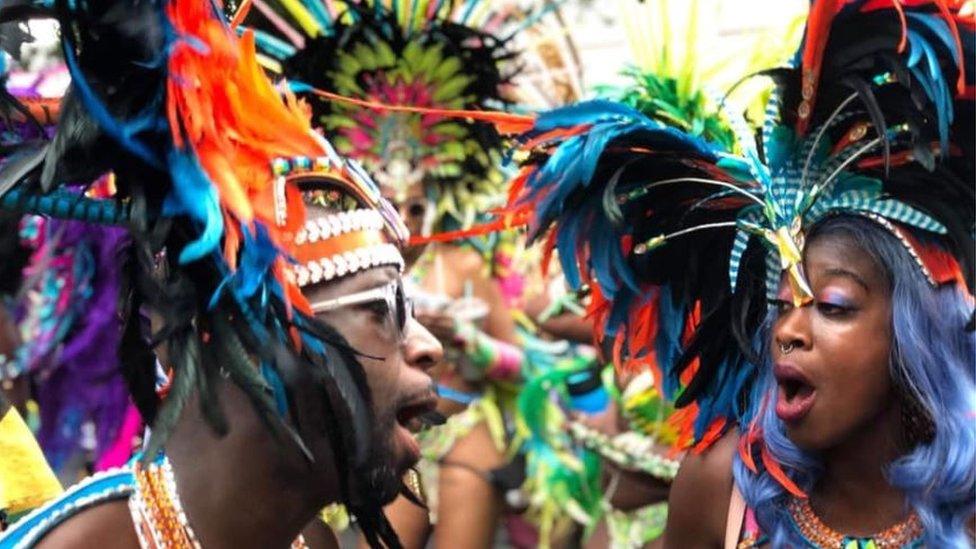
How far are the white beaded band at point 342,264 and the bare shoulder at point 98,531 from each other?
18.4 inches

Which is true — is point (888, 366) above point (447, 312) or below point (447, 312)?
above

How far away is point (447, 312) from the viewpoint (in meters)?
6.50

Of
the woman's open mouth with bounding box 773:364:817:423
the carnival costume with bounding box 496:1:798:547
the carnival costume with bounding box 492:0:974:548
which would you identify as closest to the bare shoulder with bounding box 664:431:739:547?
the carnival costume with bounding box 492:0:974:548

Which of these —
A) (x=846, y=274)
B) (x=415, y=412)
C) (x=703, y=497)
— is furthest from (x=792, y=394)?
(x=415, y=412)

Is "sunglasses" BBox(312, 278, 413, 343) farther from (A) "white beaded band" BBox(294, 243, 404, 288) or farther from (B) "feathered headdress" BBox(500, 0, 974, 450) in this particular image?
(B) "feathered headdress" BBox(500, 0, 974, 450)

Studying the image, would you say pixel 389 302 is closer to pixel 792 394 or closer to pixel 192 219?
pixel 192 219

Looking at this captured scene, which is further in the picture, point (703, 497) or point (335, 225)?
point (703, 497)

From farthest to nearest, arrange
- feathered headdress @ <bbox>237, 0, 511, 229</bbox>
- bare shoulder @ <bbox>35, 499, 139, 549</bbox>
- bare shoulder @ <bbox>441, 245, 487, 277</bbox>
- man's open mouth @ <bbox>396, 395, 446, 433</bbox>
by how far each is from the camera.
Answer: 1. bare shoulder @ <bbox>441, 245, 487, 277</bbox>
2. feathered headdress @ <bbox>237, 0, 511, 229</bbox>
3. man's open mouth @ <bbox>396, 395, 446, 433</bbox>
4. bare shoulder @ <bbox>35, 499, 139, 549</bbox>

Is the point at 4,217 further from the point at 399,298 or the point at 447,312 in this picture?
the point at 447,312

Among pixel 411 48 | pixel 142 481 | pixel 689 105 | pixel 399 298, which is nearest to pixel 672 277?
pixel 689 105

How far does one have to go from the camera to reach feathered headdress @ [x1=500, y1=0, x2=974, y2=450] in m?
3.30

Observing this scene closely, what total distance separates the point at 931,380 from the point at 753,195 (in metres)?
0.50

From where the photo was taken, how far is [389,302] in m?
2.98

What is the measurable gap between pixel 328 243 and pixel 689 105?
1.15m
